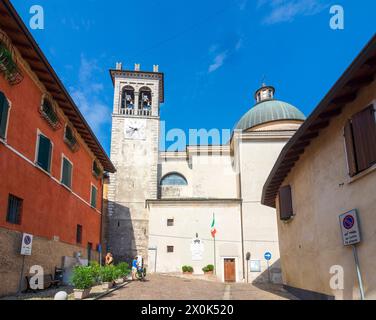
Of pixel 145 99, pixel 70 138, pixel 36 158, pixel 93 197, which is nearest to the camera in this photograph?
pixel 36 158

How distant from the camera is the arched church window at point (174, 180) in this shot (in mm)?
35031

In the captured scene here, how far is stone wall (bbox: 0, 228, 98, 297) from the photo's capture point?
34.8ft

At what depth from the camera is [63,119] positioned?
1648 centimetres

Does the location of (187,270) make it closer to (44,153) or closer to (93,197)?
(93,197)

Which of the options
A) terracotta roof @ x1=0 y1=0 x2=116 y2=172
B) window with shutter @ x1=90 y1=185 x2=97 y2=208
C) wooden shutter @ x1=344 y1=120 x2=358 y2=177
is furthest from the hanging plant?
window with shutter @ x1=90 y1=185 x2=97 y2=208

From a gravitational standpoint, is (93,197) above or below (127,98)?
below

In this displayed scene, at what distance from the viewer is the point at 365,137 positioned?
7.49 metres

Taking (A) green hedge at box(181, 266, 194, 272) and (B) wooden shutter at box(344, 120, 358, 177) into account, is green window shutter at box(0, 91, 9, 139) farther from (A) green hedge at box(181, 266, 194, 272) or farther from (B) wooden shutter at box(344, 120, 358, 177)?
(A) green hedge at box(181, 266, 194, 272)

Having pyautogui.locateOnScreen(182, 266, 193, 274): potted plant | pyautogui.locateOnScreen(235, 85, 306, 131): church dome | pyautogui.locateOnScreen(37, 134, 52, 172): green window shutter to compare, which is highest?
pyautogui.locateOnScreen(235, 85, 306, 131): church dome

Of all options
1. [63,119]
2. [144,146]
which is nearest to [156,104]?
[144,146]

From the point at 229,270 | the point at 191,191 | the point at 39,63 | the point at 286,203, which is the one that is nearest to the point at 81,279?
the point at 39,63

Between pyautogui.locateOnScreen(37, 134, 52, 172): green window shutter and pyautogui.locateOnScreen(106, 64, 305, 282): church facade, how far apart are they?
13810 millimetres

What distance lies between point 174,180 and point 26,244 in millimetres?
23695

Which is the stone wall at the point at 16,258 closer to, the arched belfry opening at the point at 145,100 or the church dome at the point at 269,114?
the arched belfry opening at the point at 145,100
